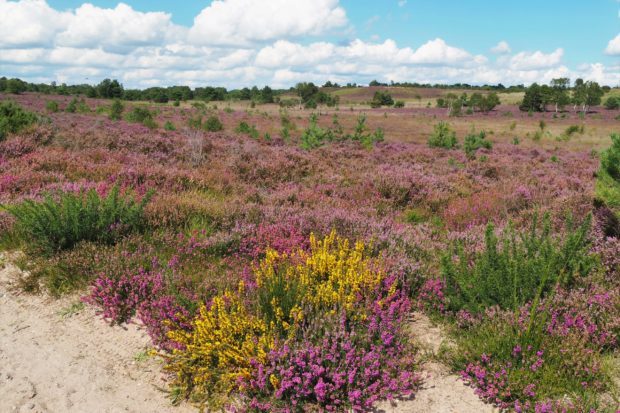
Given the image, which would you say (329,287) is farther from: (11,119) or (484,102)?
(484,102)

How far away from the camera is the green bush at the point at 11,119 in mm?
11595

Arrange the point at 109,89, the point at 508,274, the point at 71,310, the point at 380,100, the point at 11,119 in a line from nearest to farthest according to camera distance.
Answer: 1. the point at 508,274
2. the point at 71,310
3. the point at 11,119
4. the point at 109,89
5. the point at 380,100

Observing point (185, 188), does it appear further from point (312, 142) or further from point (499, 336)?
point (312, 142)

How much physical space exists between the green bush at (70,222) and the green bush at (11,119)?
7.71 meters

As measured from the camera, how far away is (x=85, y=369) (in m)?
3.51

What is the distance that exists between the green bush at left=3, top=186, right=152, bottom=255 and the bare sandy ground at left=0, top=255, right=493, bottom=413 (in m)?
0.87

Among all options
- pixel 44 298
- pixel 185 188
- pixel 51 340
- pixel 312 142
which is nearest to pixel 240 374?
pixel 51 340

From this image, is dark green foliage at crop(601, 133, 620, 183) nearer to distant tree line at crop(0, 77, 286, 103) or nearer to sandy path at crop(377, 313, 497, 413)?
sandy path at crop(377, 313, 497, 413)

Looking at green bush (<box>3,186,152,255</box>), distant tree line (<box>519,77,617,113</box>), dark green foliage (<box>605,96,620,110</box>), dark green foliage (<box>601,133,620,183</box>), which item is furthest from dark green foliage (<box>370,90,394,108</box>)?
green bush (<box>3,186,152,255</box>)

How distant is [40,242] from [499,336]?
5.12 meters

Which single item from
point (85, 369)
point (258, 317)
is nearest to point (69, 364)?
point (85, 369)

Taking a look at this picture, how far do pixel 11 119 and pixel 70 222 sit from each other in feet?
32.4

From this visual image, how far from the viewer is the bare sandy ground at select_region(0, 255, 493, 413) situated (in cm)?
314

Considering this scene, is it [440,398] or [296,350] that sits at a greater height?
[296,350]
